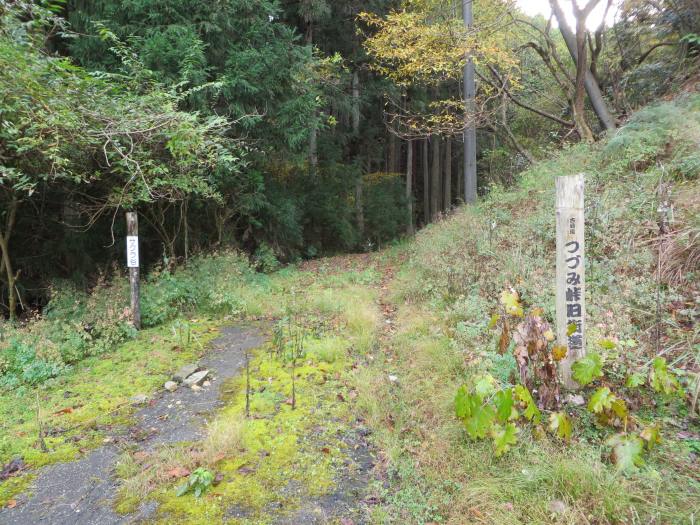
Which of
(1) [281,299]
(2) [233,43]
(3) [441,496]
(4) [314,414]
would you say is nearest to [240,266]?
(1) [281,299]

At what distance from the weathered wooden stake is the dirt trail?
3.26m

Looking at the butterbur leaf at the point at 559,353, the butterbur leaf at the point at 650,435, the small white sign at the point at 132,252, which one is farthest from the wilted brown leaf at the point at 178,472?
the small white sign at the point at 132,252

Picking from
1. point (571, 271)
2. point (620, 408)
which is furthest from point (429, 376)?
point (620, 408)

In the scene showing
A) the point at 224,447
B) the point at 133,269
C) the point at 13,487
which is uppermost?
the point at 133,269

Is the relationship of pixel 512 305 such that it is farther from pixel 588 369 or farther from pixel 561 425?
pixel 561 425

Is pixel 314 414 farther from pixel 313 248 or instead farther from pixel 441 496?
pixel 313 248

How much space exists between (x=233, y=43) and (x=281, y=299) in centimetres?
574

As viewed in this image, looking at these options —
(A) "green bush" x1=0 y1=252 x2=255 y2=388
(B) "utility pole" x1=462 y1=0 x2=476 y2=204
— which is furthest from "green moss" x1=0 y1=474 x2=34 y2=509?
(B) "utility pole" x1=462 y1=0 x2=476 y2=204

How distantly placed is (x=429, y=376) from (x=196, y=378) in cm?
269

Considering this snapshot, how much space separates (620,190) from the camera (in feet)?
22.1

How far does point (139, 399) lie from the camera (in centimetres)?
434

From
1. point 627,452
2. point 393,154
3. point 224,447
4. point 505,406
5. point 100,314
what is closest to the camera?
point 627,452

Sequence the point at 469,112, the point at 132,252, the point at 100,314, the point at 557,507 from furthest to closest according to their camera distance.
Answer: the point at 469,112
the point at 132,252
the point at 100,314
the point at 557,507

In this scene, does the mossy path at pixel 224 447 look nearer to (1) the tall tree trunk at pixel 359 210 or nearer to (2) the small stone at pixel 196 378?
(2) the small stone at pixel 196 378
